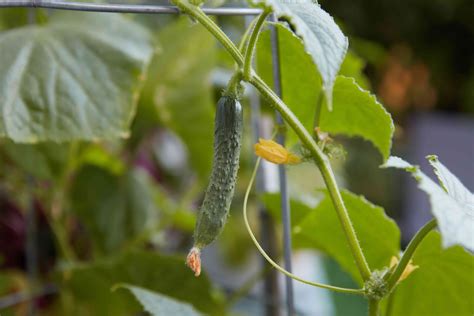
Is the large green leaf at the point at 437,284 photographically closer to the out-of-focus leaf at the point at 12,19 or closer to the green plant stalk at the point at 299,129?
the green plant stalk at the point at 299,129

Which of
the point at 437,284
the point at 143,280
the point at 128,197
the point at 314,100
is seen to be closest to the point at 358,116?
the point at 314,100

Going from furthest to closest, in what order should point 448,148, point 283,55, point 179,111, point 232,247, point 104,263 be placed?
point 448,148, point 232,247, point 179,111, point 104,263, point 283,55

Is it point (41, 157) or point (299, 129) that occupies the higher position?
point (299, 129)

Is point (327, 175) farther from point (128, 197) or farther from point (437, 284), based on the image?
point (128, 197)

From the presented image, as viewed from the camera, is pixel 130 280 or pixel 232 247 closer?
pixel 130 280

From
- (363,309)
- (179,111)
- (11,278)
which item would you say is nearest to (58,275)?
(11,278)

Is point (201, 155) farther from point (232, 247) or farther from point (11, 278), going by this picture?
point (232, 247)

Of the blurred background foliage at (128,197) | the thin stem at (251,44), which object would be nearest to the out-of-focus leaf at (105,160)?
the blurred background foliage at (128,197)
